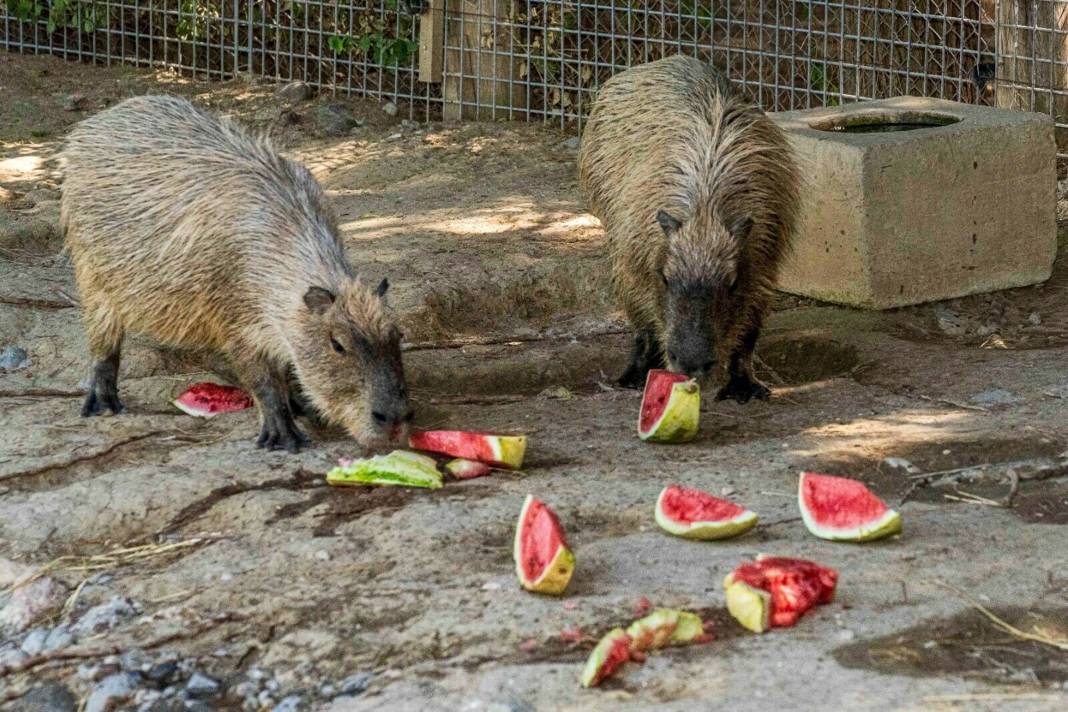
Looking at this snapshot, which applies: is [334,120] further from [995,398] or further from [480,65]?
[995,398]

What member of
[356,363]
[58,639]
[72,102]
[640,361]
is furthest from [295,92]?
[58,639]

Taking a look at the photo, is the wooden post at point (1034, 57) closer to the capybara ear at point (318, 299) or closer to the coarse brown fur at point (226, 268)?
the coarse brown fur at point (226, 268)

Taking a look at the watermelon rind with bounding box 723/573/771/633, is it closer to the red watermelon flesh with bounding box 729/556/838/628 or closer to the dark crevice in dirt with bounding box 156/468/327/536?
the red watermelon flesh with bounding box 729/556/838/628

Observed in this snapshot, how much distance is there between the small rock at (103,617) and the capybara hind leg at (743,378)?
291 centimetres

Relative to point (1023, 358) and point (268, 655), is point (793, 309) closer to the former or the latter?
point (1023, 358)

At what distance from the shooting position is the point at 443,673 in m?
4.07

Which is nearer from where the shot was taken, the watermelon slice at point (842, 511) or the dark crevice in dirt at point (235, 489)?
the watermelon slice at point (842, 511)

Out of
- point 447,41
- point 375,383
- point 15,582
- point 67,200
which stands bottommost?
point 15,582

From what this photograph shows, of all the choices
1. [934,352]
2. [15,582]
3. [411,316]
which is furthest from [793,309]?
[15,582]

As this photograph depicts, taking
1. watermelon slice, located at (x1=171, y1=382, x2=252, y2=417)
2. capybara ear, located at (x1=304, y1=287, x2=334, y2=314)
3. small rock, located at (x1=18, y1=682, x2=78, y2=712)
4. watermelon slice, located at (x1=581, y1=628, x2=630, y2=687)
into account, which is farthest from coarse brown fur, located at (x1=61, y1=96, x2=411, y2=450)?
watermelon slice, located at (x1=581, y1=628, x2=630, y2=687)

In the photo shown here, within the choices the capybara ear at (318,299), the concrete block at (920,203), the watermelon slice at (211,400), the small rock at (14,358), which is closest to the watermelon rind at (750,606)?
the capybara ear at (318,299)

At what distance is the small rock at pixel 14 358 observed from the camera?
7156 mm

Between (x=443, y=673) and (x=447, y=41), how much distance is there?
23.7 ft

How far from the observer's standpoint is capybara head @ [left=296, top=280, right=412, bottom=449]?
564 centimetres
